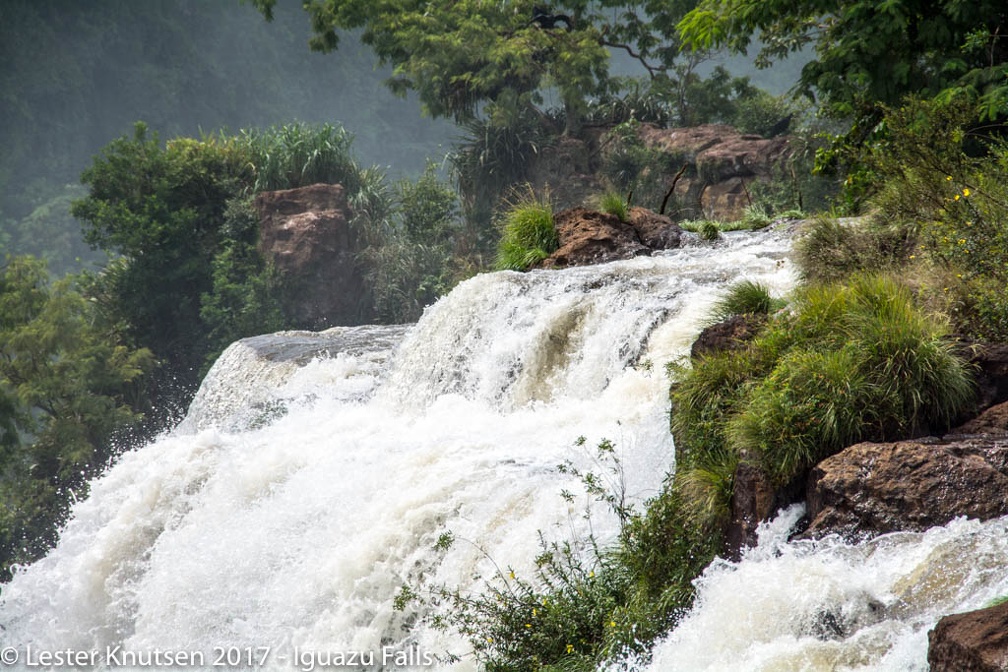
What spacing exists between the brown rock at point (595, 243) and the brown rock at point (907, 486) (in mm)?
6694

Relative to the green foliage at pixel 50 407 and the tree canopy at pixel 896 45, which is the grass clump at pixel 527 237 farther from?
the green foliage at pixel 50 407

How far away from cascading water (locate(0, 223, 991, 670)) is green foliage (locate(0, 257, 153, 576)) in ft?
38.7

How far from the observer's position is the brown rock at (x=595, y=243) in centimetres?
1049

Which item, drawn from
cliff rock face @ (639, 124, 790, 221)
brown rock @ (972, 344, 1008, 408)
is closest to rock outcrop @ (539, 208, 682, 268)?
brown rock @ (972, 344, 1008, 408)

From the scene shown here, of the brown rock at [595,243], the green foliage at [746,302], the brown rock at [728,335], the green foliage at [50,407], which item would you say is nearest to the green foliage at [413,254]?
the green foliage at [50,407]

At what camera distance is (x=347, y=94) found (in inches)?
2323

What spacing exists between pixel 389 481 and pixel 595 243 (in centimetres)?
527

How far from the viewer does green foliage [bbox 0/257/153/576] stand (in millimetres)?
19781

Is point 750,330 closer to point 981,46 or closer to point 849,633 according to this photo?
point 849,633

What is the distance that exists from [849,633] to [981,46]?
6473 millimetres

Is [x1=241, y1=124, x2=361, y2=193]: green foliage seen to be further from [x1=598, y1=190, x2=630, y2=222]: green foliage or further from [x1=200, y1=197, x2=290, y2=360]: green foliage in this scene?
[x1=598, y1=190, x2=630, y2=222]: green foliage

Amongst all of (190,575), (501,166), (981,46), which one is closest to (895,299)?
(981,46)

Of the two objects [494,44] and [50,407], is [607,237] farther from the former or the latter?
[50,407]

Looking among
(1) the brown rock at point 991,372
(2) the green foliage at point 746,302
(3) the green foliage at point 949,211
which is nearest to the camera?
(1) the brown rock at point 991,372
